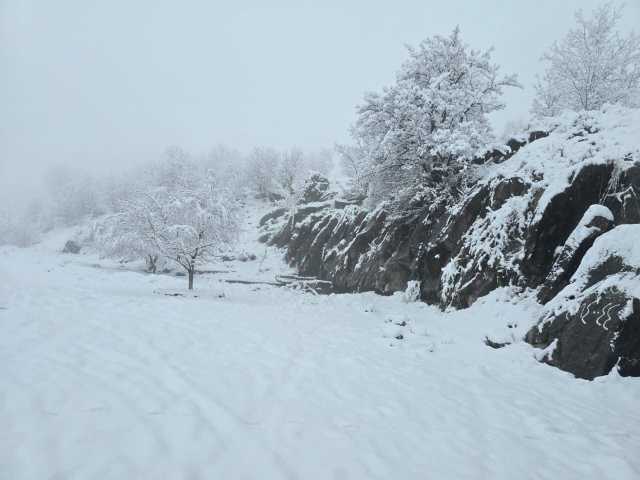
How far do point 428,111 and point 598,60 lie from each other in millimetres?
13119

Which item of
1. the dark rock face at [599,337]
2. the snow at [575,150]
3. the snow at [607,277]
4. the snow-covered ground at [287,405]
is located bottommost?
the snow-covered ground at [287,405]

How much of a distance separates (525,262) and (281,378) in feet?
25.2

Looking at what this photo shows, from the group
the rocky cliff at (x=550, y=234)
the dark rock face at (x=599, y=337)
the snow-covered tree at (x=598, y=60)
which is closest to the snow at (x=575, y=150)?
the rocky cliff at (x=550, y=234)

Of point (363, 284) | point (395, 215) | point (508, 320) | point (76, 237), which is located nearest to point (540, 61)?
point (395, 215)

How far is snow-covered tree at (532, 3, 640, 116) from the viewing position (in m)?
18.5

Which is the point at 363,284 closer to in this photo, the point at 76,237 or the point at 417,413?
the point at 417,413

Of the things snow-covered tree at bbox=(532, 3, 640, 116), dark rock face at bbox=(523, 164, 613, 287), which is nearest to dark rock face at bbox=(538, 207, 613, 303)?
dark rock face at bbox=(523, 164, 613, 287)

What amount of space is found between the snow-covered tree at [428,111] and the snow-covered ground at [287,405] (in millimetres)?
7609

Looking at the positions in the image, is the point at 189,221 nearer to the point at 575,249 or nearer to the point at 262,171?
the point at 575,249

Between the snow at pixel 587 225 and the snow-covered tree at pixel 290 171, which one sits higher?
the snow-covered tree at pixel 290 171

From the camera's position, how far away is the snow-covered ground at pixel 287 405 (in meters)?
3.00

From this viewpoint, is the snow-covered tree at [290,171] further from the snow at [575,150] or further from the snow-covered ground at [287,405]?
the snow-covered ground at [287,405]

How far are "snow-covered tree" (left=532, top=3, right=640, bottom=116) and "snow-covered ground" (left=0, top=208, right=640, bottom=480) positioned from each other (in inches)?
713

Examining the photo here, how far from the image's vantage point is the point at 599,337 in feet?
19.4
